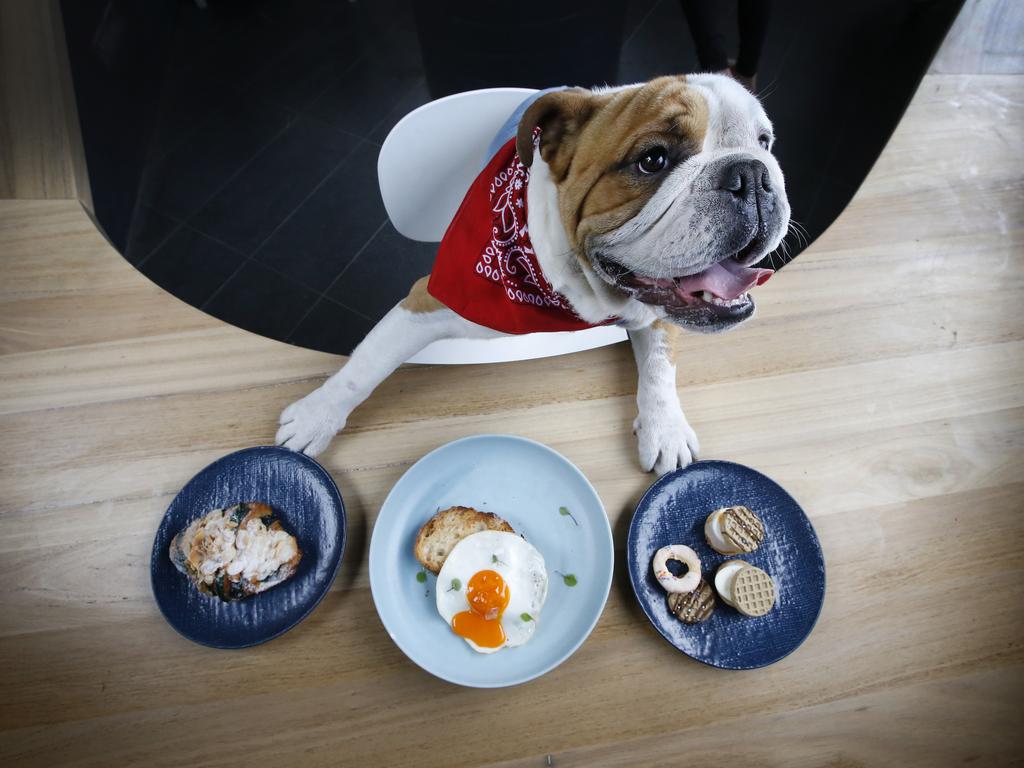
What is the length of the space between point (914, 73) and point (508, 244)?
46.5 inches

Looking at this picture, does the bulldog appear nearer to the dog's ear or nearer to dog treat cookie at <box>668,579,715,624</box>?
the dog's ear

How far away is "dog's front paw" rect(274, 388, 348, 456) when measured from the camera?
949 millimetres

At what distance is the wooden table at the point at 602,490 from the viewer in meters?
0.79

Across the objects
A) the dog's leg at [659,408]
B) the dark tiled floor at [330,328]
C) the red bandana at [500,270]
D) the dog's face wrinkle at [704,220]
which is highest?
the dog's face wrinkle at [704,220]

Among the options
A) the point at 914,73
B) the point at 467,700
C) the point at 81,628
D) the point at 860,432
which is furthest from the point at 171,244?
the point at 914,73

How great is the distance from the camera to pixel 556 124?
32.8 inches

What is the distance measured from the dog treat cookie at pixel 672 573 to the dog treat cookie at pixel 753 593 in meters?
0.06

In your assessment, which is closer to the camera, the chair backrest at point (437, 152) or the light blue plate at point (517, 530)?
the light blue plate at point (517, 530)

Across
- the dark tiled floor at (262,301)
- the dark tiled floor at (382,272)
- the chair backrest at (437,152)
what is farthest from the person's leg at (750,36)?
the dark tiled floor at (262,301)

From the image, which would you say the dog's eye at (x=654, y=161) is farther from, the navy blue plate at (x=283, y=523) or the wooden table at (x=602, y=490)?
the navy blue plate at (x=283, y=523)

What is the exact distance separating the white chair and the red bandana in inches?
5.3

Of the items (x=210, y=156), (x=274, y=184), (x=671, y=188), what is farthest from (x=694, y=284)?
(x=210, y=156)

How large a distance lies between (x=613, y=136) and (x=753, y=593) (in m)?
0.70

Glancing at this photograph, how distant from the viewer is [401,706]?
801 mm
